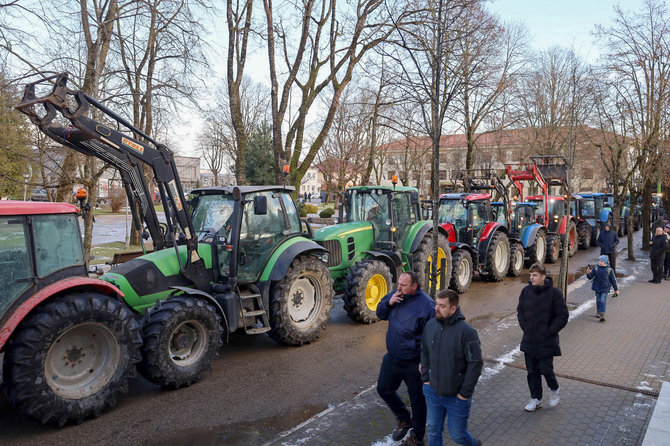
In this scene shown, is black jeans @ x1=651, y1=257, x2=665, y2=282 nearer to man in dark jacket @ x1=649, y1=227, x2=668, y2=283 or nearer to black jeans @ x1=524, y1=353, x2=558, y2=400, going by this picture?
man in dark jacket @ x1=649, y1=227, x2=668, y2=283

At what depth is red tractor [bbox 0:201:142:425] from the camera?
415 centimetres

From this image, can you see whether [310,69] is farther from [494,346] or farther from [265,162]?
[265,162]

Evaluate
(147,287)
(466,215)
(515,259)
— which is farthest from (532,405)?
(515,259)

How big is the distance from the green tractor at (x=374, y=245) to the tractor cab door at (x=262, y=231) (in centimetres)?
138

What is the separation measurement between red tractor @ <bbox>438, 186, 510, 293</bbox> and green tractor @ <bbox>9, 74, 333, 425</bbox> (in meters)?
5.97

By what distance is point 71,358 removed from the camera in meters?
4.62

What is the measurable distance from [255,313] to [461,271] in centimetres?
648

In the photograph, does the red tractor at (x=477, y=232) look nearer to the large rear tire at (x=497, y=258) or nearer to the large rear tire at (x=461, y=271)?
the large rear tire at (x=497, y=258)

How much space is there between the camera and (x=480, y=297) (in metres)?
10.9

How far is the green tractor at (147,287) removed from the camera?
4320mm

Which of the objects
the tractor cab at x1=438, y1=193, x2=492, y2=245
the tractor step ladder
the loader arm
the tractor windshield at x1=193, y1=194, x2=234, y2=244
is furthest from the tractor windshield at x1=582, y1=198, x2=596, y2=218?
the loader arm

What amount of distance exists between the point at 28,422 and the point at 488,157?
118 ft

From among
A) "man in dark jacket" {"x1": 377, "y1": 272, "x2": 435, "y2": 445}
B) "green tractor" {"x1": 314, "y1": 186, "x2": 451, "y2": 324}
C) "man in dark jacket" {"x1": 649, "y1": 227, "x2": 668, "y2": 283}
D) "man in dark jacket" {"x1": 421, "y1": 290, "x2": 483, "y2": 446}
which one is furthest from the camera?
"man in dark jacket" {"x1": 649, "y1": 227, "x2": 668, "y2": 283}

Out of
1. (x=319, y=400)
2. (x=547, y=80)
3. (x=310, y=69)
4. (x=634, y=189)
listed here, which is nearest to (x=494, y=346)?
(x=319, y=400)
